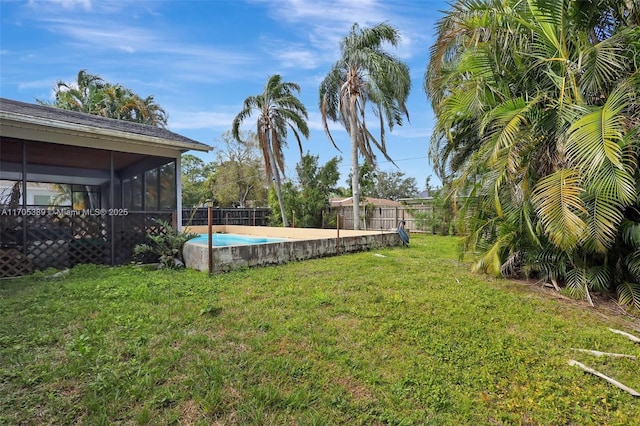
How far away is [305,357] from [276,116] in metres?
13.9

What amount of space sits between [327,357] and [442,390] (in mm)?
939

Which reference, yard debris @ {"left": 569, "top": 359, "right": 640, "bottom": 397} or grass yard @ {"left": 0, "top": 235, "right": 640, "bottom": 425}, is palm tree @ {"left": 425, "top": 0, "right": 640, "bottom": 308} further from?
yard debris @ {"left": 569, "top": 359, "right": 640, "bottom": 397}

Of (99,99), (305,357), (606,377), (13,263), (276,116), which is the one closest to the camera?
(606,377)

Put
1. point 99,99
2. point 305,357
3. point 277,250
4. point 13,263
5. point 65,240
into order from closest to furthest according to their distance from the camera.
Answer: point 305,357 < point 13,263 < point 65,240 < point 277,250 < point 99,99

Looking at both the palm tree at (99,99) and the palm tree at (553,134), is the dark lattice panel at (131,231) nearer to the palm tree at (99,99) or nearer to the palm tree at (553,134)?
the palm tree at (553,134)

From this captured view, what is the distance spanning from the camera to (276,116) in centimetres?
1516

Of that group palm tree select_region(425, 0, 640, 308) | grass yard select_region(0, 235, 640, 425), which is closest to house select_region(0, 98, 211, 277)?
grass yard select_region(0, 235, 640, 425)

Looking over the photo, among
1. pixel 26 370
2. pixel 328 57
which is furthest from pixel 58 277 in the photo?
pixel 328 57

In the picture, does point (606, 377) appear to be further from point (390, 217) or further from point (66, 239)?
point (390, 217)

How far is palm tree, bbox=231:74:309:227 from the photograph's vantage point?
1503 centimetres

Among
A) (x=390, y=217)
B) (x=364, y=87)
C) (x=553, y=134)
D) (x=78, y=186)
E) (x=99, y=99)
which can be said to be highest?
(x=99, y=99)

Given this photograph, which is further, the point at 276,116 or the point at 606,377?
the point at 276,116

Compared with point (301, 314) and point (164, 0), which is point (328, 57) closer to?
point (164, 0)

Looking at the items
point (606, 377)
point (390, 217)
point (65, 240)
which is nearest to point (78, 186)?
point (65, 240)
